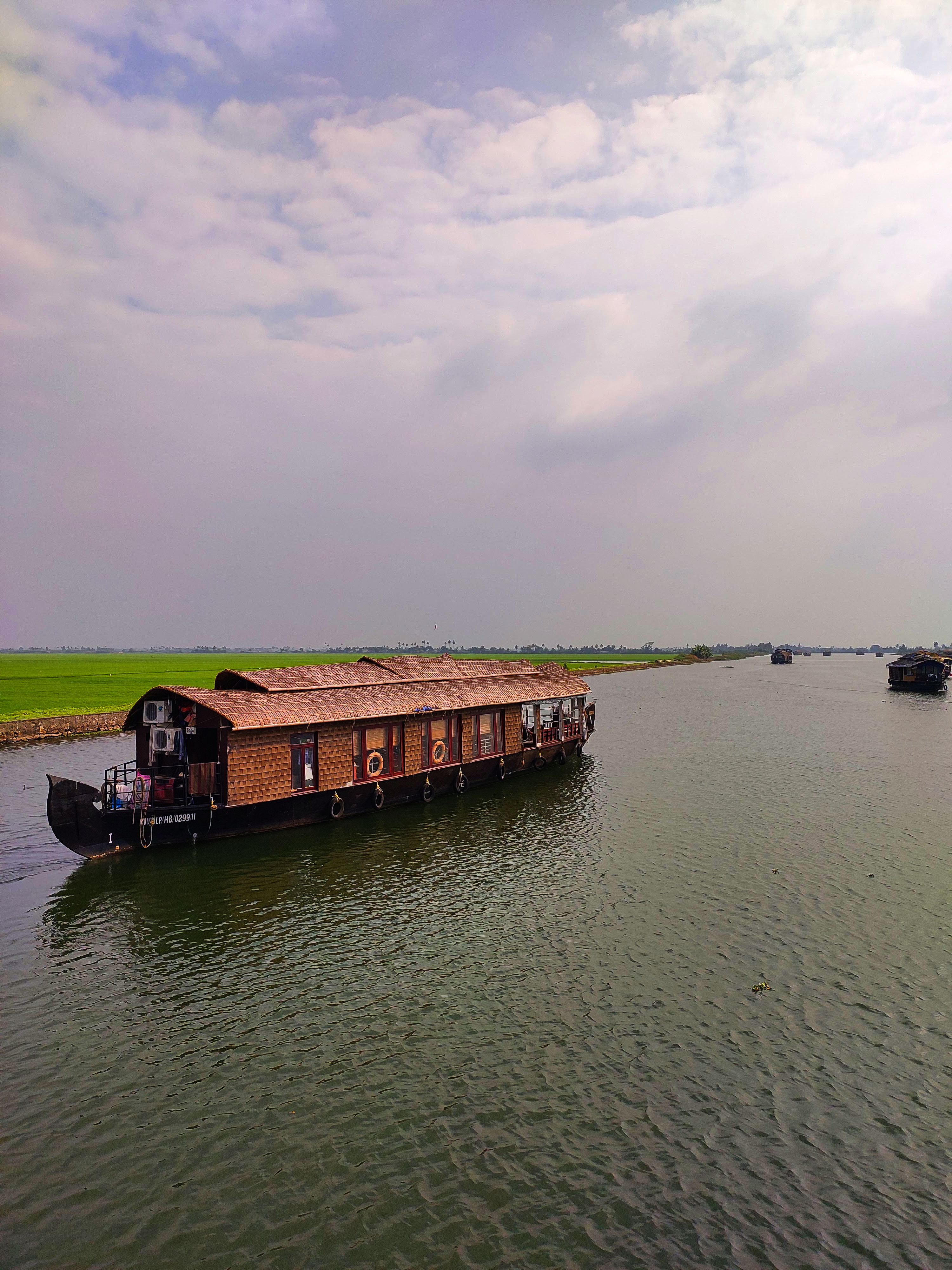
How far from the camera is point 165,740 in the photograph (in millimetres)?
27625

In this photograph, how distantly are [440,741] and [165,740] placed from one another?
14142mm

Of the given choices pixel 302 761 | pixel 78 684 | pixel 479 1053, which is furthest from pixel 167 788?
pixel 78 684

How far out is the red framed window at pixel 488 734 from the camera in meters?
39.3

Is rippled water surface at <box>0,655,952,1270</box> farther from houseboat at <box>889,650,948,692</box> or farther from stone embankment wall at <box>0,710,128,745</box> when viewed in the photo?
houseboat at <box>889,650,948,692</box>

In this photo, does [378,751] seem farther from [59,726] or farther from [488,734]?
[59,726]

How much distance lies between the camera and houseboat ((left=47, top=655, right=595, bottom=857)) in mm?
26469

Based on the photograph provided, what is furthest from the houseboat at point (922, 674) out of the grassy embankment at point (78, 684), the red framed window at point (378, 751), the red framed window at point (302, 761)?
the red framed window at point (302, 761)

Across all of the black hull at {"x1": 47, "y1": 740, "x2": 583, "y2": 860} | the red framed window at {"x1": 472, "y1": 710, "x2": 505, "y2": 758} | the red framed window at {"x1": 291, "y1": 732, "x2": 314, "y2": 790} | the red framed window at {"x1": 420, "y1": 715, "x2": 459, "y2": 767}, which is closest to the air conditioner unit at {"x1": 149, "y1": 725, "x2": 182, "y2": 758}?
the black hull at {"x1": 47, "y1": 740, "x2": 583, "y2": 860}

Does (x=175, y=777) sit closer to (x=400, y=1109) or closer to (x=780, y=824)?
(x=400, y=1109)

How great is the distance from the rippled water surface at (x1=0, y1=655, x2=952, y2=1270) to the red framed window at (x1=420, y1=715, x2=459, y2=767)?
24.9ft

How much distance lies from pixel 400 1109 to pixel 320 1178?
195 centimetres

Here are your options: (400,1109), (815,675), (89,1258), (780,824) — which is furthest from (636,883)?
(815,675)

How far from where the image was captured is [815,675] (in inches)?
6703

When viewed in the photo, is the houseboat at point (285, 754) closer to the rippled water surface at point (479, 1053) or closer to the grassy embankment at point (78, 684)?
the rippled water surface at point (479, 1053)
